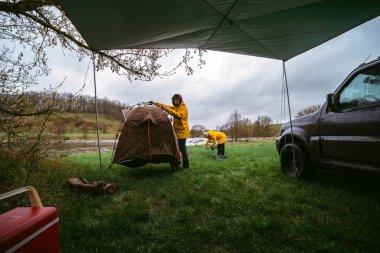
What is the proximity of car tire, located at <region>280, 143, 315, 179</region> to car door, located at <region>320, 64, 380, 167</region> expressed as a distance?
22.2 inches

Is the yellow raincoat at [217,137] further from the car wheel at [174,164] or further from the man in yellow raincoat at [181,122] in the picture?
the car wheel at [174,164]

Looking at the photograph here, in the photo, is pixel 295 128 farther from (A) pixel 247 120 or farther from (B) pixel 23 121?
(A) pixel 247 120

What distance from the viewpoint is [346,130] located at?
4242mm

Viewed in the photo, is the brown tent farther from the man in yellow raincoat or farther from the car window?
the car window

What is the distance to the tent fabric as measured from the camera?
11.3 ft

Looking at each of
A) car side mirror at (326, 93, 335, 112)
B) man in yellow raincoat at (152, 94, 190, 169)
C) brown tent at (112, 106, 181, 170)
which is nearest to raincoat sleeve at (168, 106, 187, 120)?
man in yellow raincoat at (152, 94, 190, 169)

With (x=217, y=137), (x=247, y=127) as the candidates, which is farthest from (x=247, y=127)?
(x=217, y=137)

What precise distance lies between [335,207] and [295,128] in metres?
2.18

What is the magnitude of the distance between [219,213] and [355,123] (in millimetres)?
2742

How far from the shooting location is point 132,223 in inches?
134

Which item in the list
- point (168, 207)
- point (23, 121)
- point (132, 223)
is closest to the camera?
point (132, 223)

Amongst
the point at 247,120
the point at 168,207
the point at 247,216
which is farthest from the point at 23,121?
the point at 247,120

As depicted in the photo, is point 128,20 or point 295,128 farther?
point 295,128

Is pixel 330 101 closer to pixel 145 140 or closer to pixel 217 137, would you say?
pixel 145 140
